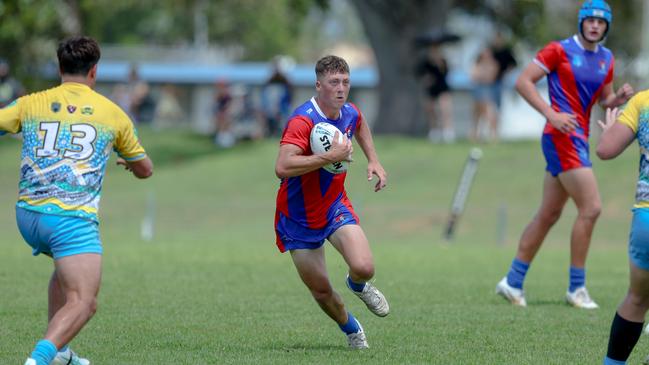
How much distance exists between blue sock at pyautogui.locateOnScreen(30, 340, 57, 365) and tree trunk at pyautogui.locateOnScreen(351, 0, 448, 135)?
24205 millimetres

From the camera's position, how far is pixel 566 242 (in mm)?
22531

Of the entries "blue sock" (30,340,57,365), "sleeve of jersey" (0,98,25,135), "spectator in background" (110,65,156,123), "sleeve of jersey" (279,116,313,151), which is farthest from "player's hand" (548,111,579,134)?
"spectator in background" (110,65,156,123)

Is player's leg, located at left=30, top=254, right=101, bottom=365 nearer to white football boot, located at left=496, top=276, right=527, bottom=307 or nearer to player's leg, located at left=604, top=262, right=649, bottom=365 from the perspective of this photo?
player's leg, located at left=604, top=262, right=649, bottom=365

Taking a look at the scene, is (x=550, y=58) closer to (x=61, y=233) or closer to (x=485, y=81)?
(x=61, y=233)

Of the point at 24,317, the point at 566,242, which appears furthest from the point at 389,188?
the point at 24,317

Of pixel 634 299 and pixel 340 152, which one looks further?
pixel 340 152

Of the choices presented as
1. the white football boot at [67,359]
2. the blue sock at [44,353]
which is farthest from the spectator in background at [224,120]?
the blue sock at [44,353]

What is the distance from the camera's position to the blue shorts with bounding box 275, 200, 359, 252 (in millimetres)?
8133

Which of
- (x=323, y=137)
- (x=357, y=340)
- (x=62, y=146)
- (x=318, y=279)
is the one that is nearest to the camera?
(x=62, y=146)

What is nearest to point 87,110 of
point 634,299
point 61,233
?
point 61,233

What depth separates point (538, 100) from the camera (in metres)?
10.5

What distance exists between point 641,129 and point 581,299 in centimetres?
446

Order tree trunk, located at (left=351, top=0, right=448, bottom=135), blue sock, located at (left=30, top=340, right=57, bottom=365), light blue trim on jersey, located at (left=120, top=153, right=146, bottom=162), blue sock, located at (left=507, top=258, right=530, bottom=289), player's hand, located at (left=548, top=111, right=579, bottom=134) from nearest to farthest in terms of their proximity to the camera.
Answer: blue sock, located at (left=30, top=340, right=57, bottom=365)
light blue trim on jersey, located at (left=120, top=153, right=146, bottom=162)
player's hand, located at (left=548, top=111, right=579, bottom=134)
blue sock, located at (left=507, top=258, right=530, bottom=289)
tree trunk, located at (left=351, top=0, right=448, bottom=135)

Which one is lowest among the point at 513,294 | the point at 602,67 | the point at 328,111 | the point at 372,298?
the point at 513,294
